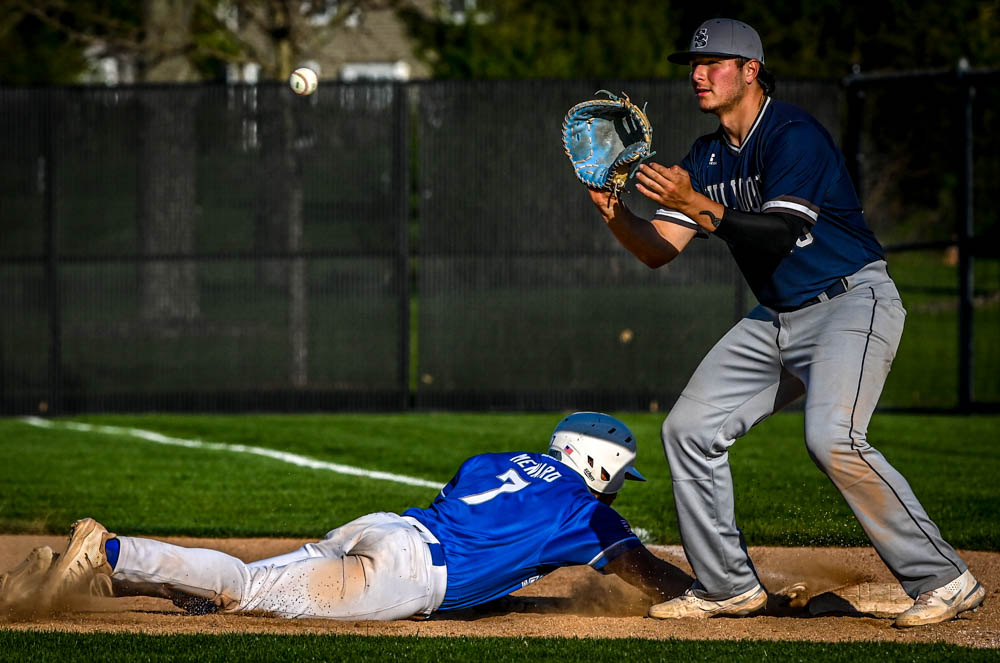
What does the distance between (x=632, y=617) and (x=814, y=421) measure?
1.19 meters

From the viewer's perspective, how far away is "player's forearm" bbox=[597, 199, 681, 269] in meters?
5.34

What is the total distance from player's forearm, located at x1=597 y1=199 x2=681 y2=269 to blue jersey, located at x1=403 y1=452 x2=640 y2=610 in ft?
3.56

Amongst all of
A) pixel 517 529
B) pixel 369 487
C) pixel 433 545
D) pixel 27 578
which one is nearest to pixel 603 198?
pixel 517 529

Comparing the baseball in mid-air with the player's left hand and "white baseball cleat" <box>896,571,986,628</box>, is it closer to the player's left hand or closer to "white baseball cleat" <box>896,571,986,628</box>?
the player's left hand

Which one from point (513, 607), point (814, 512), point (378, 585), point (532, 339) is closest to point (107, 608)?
point (378, 585)

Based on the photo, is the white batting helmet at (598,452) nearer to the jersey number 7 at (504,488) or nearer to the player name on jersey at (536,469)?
the player name on jersey at (536,469)

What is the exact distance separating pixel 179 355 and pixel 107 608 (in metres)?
7.97

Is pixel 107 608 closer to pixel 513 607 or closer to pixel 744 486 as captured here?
pixel 513 607

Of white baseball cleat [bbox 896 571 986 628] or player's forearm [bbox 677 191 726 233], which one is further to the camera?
white baseball cleat [bbox 896 571 986 628]

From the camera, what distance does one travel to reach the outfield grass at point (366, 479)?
24.6 feet

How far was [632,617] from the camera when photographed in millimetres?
5352

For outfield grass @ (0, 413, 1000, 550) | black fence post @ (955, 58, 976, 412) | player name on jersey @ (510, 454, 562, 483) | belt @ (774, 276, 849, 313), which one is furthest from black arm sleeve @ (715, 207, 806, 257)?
black fence post @ (955, 58, 976, 412)

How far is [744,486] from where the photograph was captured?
8.48 meters

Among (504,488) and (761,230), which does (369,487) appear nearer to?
(504,488)
